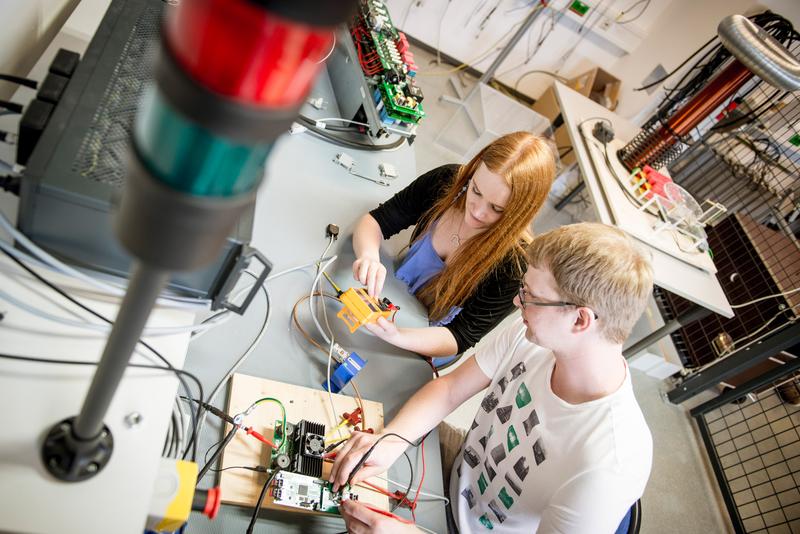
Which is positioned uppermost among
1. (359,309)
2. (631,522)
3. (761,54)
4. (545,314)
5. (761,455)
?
(761,54)

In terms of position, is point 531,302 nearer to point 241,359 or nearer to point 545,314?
point 545,314

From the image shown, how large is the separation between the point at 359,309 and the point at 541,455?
511 mm

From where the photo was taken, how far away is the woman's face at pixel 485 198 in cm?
129

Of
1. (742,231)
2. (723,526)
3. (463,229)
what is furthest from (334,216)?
(742,231)

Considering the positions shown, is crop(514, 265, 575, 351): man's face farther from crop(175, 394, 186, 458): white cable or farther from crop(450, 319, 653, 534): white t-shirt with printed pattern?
crop(175, 394, 186, 458): white cable

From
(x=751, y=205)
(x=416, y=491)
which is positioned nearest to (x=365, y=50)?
(x=416, y=491)

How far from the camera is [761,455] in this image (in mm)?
2512

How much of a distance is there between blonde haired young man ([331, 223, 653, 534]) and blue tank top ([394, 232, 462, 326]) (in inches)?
13.4

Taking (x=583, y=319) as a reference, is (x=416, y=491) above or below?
below

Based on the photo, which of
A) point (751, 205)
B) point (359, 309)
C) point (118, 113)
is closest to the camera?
point (118, 113)

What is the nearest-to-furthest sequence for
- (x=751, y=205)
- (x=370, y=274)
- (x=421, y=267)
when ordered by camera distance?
(x=370, y=274), (x=421, y=267), (x=751, y=205)

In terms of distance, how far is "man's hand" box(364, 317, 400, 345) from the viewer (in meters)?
1.16

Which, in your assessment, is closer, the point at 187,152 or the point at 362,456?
the point at 187,152

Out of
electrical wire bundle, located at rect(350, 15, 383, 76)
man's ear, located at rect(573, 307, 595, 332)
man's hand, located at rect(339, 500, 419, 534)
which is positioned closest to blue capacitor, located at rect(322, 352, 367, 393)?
man's hand, located at rect(339, 500, 419, 534)
